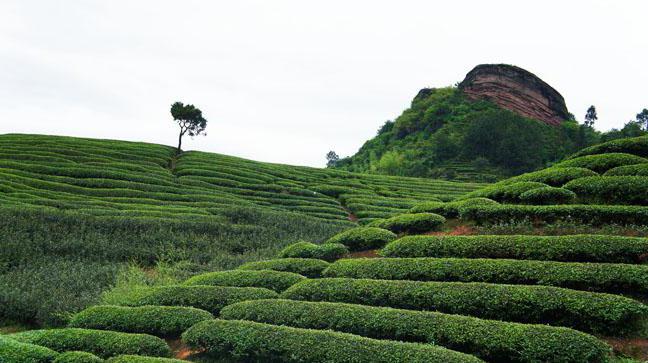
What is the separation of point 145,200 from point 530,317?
1373 inches

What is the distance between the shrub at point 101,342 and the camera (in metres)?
14.1

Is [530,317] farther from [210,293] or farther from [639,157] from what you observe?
[639,157]

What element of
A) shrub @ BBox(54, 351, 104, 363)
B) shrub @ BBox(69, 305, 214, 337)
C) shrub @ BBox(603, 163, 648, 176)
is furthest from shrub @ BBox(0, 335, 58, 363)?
shrub @ BBox(603, 163, 648, 176)

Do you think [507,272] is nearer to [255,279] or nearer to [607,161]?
[255,279]

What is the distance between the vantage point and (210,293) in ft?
58.9

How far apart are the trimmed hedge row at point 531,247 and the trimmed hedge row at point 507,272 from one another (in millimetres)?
1254

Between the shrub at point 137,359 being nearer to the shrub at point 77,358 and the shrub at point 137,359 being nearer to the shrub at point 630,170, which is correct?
the shrub at point 77,358

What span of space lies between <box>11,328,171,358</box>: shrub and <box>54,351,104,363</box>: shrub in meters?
0.84

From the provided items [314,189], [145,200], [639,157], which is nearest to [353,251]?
[639,157]

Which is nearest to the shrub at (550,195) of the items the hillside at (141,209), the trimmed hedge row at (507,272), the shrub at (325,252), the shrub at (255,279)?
the trimmed hedge row at (507,272)

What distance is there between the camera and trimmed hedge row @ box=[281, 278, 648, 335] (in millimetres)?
12531

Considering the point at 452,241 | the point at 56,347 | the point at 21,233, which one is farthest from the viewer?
the point at 21,233

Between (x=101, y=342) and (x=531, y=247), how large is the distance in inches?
565

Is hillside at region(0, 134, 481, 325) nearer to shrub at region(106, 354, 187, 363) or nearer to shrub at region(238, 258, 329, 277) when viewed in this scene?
shrub at region(238, 258, 329, 277)
